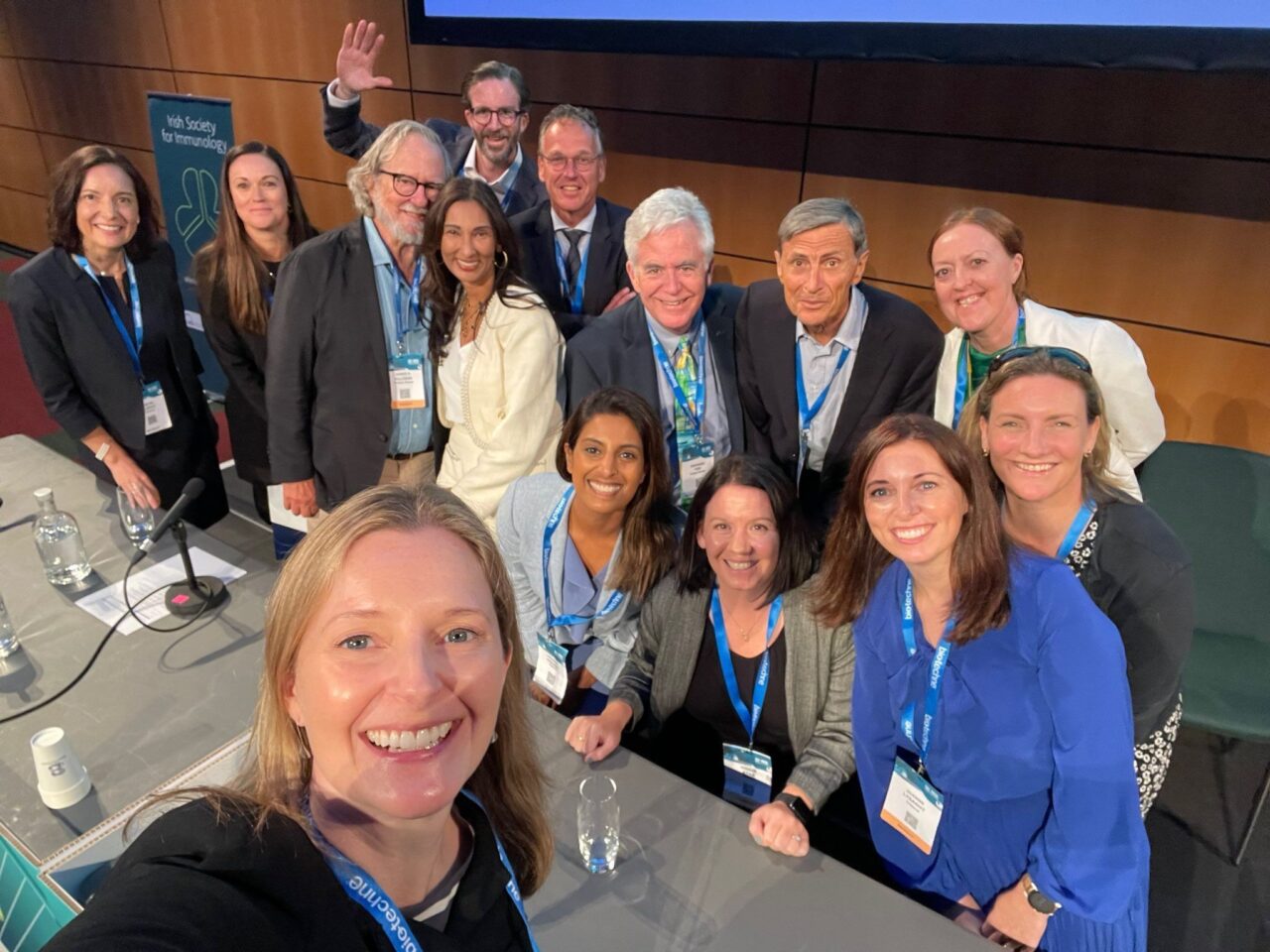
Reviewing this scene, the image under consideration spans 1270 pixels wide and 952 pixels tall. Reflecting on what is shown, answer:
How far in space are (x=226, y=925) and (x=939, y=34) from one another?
9.84 feet

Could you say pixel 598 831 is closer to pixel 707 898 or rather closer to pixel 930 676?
pixel 707 898

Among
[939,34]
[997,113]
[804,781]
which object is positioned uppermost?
[939,34]

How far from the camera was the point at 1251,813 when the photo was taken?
2.34m

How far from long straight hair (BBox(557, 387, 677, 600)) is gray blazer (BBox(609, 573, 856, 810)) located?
0.24 ft

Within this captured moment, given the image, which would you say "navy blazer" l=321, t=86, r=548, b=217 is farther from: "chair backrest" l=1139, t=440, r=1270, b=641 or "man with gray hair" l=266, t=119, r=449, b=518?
"chair backrest" l=1139, t=440, r=1270, b=641

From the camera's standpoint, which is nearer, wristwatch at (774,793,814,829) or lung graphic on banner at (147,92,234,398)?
wristwatch at (774,793,814,829)

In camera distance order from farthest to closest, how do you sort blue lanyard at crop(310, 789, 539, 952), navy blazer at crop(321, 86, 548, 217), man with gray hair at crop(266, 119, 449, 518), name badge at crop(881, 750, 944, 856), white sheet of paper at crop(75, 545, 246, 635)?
navy blazer at crop(321, 86, 548, 217) < man with gray hair at crop(266, 119, 449, 518) < white sheet of paper at crop(75, 545, 246, 635) < name badge at crop(881, 750, 944, 856) < blue lanyard at crop(310, 789, 539, 952)

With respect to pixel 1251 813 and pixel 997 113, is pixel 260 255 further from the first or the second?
pixel 1251 813

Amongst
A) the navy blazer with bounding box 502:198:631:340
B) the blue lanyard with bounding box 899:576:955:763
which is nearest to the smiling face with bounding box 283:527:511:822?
the blue lanyard with bounding box 899:576:955:763

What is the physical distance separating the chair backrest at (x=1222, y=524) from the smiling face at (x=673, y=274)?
1.62 m

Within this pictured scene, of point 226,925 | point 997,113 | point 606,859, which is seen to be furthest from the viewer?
point 997,113

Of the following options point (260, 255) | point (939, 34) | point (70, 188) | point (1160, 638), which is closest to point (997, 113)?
point (939, 34)

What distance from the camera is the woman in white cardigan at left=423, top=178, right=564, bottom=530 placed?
2.40 m

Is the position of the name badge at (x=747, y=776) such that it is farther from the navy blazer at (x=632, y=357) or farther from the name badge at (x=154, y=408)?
the name badge at (x=154, y=408)
